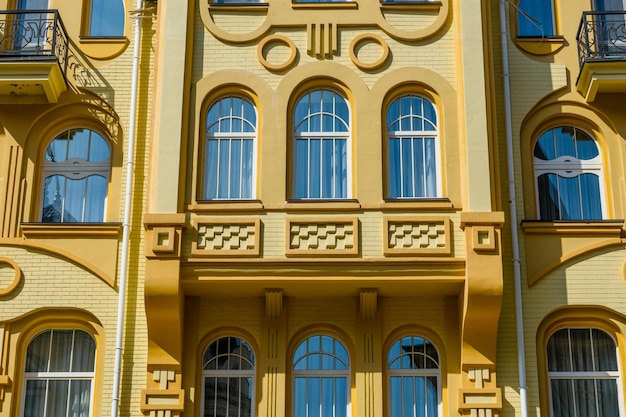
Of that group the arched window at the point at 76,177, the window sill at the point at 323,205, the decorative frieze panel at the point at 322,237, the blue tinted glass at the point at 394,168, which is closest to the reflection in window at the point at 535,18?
the blue tinted glass at the point at 394,168

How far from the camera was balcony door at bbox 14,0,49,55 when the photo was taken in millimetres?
21266

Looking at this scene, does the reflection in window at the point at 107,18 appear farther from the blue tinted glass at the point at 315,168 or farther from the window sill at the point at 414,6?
the window sill at the point at 414,6

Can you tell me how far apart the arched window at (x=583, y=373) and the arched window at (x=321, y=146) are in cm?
462

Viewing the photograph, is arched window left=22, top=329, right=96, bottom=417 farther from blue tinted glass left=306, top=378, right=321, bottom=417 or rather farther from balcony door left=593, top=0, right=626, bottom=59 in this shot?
balcony door left=593, top=0, right=626, bottom=59

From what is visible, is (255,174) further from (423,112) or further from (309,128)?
(423,112)

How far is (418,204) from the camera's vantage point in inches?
768

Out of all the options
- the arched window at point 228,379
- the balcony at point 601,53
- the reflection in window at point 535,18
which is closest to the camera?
the arched window at point 228,379

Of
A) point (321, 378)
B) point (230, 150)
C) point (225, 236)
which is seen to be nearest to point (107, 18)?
point (230, 150)

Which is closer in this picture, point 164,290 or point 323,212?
point 164,290

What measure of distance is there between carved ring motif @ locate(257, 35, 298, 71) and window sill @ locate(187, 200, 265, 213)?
2583 millimetres

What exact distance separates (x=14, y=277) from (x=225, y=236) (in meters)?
3.85

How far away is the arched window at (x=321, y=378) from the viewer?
19.6m

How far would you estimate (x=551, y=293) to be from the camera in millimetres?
19828

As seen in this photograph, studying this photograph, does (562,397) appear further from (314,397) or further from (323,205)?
(323,205)
